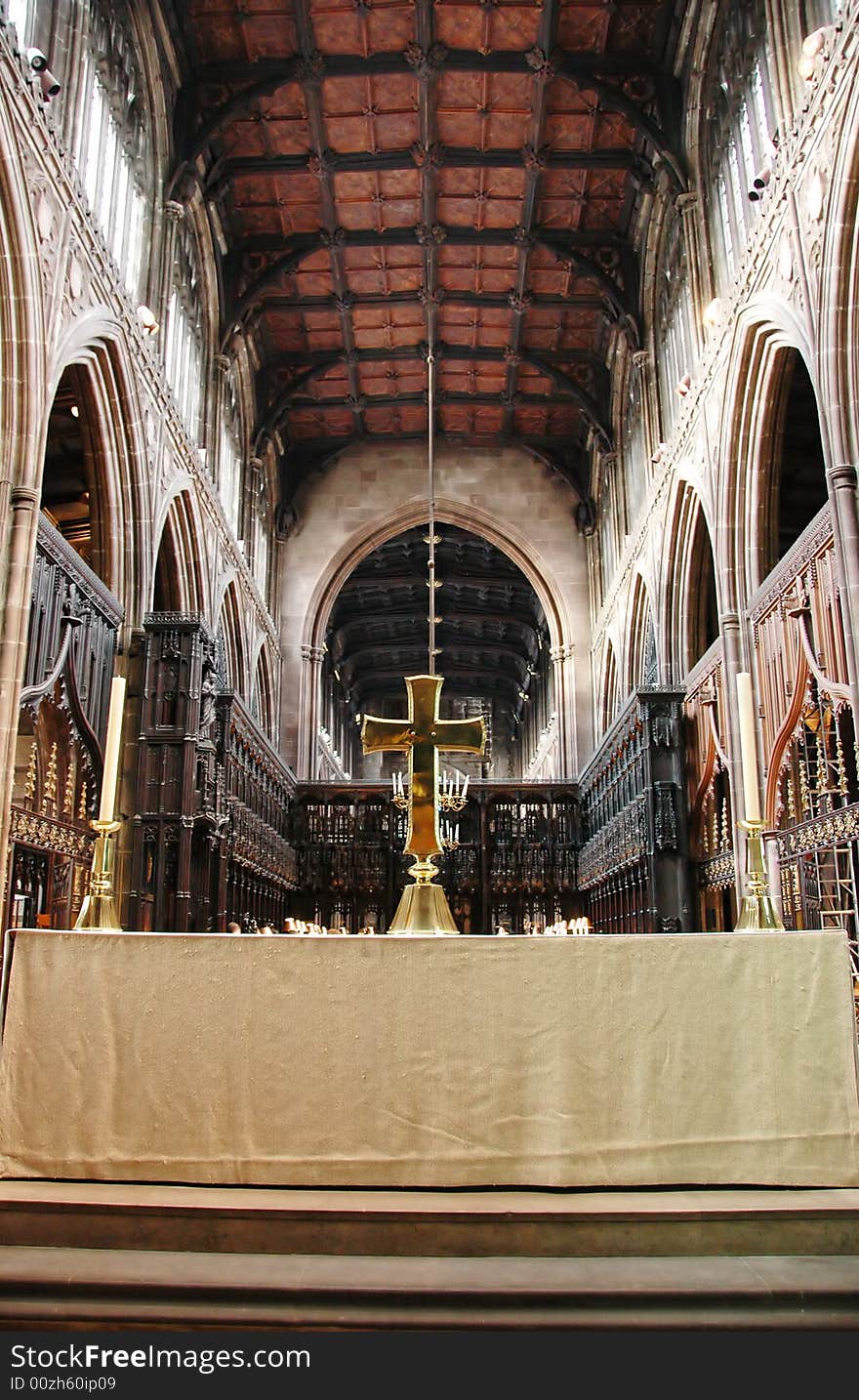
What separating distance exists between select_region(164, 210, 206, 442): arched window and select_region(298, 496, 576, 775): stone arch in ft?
26.3

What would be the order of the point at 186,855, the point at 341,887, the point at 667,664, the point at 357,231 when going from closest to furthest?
the point at 186,855, the point at 667,664, the point at 357,231, the point at 341,887

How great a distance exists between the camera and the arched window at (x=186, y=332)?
1606cm

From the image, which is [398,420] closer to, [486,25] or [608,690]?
[608,690]

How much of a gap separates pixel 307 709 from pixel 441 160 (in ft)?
39.2

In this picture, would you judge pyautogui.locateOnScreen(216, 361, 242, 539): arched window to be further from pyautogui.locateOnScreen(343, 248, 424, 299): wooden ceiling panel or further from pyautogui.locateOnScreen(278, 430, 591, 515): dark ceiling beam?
pyautogui.locateOnScreen(278, 430, 591, 515): dark ceiling beam

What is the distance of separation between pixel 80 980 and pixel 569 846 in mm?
19675

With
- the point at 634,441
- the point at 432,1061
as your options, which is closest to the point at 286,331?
the point at 634,441

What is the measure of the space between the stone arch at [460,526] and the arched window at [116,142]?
453 inches

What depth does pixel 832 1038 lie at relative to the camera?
3420 millimetres

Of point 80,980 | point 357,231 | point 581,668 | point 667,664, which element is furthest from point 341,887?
point 80,980

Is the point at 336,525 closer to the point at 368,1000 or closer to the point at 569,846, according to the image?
the point at 569,846

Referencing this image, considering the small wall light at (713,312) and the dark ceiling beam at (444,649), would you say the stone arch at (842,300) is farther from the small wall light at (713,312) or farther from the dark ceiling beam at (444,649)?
the dark ceiling beam at (444,649)

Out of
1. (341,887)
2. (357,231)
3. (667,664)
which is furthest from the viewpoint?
(341,887)

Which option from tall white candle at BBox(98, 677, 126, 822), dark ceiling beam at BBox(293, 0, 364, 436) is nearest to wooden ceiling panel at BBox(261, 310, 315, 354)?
dark ceiling beam at BBox(293, 0, 364, 436)
